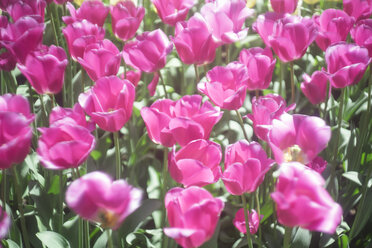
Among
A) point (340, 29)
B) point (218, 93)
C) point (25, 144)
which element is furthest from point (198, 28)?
point (25, 144)

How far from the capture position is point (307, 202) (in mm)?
573

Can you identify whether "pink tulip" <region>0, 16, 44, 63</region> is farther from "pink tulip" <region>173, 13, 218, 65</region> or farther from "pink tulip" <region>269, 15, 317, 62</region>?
"pink tulip" <region>269, 15, 317, 62</region>

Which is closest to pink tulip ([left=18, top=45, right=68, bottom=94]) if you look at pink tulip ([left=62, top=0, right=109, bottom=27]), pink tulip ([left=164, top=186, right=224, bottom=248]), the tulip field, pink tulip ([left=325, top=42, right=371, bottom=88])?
the tulip field

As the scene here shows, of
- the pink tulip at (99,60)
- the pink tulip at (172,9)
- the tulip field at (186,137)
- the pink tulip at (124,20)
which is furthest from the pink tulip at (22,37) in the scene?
the pink tulip at (172,9)

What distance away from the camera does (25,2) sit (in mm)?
1257

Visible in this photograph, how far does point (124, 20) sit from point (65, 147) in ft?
2.00

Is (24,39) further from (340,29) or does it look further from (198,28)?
Answer: (340,29)

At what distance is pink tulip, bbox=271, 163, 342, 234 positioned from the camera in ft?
1.88

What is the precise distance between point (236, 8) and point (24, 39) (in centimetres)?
55

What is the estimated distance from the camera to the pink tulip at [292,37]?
3.50ft

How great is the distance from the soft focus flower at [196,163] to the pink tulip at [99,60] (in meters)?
0.34

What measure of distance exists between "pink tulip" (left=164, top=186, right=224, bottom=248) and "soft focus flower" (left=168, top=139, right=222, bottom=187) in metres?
0.08

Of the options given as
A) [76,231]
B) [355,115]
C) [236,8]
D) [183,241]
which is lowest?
[355,115]

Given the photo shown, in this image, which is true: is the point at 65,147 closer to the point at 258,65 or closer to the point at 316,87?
the point at 258,65
